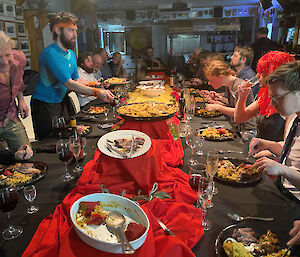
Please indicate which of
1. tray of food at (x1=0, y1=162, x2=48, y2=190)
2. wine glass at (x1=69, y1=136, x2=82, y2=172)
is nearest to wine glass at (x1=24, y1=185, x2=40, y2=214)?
tray of food at (x1=0, y1=162, x2=48, y2=190)

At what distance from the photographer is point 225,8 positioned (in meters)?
7.12

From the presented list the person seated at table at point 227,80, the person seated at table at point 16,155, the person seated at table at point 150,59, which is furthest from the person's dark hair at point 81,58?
the person seated at table at point 150,59

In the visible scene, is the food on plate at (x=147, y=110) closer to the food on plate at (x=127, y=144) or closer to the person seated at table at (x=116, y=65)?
the food on plate at (x=127, y=144)

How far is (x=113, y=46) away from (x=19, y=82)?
17.5 ft

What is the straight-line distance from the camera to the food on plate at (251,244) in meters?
0.83

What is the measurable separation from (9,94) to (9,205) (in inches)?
51.6

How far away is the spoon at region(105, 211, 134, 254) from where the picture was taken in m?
0.70

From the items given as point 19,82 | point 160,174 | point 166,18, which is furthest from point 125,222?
point 166,18

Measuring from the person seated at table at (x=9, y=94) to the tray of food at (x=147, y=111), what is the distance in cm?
85

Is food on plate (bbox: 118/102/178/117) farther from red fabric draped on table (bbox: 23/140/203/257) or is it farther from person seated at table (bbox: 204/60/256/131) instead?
person seated at table (bbox: 204/60/256/131)

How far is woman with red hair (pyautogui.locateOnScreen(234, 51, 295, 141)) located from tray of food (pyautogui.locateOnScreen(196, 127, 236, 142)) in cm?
30

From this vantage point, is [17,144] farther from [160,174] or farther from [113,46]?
[113,46]

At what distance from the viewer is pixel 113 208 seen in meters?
0.92

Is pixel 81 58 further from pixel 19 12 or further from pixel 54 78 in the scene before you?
pixel 54 78
